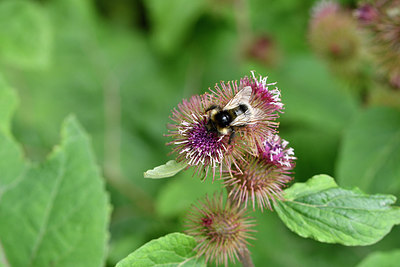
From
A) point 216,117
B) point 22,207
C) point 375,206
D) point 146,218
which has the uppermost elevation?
point 146,218

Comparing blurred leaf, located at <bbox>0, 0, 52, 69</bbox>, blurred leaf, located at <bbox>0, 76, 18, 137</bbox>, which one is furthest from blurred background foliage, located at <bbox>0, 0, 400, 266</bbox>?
blurred leaf, located at <bbox>0, 76, 18, 137</bbox>

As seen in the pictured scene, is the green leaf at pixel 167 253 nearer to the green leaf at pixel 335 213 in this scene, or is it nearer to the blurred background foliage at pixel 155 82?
the green leaf at pixel 335 213

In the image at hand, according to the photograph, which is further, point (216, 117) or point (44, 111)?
point (44, 111)

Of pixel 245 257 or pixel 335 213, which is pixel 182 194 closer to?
pixel 245 257

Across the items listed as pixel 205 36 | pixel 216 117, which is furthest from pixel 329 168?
pixel 216 117

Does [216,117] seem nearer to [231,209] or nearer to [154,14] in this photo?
[231,209]

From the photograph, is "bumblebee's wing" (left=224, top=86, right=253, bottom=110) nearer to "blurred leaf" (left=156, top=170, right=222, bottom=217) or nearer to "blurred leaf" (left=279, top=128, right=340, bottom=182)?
"blurred leaf" (left=156, top=170, right=222, bottom=217)

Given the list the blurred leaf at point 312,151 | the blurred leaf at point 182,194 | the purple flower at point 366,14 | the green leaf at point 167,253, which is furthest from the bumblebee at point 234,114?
the blurred leaf at point 312,151
